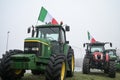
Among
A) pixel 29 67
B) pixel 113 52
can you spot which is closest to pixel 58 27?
pixel 29 67

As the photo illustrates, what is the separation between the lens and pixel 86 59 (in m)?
14.4

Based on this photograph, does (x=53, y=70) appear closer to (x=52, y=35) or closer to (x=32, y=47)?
(x=32, y=47)

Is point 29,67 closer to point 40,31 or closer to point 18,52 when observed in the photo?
point 18,52

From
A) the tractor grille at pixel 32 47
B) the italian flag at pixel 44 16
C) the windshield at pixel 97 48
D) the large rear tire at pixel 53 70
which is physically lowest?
the large rear tire at pixel 53 70

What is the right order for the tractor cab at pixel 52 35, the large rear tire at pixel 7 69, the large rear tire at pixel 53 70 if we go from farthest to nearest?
the tractor cab at pixel 52 35 < the large rear tire at pixel 7 69 < the large rear tire at pixel 53 70

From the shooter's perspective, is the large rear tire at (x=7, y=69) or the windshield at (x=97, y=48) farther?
the windshield at (x=97, y=48)

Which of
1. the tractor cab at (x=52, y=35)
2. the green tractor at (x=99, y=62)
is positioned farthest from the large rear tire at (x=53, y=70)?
the green tractor at (x=99, y=62)

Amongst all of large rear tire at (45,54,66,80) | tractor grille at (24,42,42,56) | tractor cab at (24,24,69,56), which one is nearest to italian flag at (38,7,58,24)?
tractor cab at (24,24,69,56)

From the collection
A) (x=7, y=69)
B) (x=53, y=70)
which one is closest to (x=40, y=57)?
(x=53, y=70)

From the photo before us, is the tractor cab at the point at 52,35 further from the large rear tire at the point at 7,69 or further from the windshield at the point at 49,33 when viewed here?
the large rear tire at the point at 7,69

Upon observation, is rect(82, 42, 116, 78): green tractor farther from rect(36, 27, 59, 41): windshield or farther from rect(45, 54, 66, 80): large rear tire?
rect(45, 54, 66, 80): large rear tire

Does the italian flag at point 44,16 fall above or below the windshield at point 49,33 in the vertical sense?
above

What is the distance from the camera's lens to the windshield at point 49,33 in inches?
374

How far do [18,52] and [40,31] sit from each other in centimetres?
160
